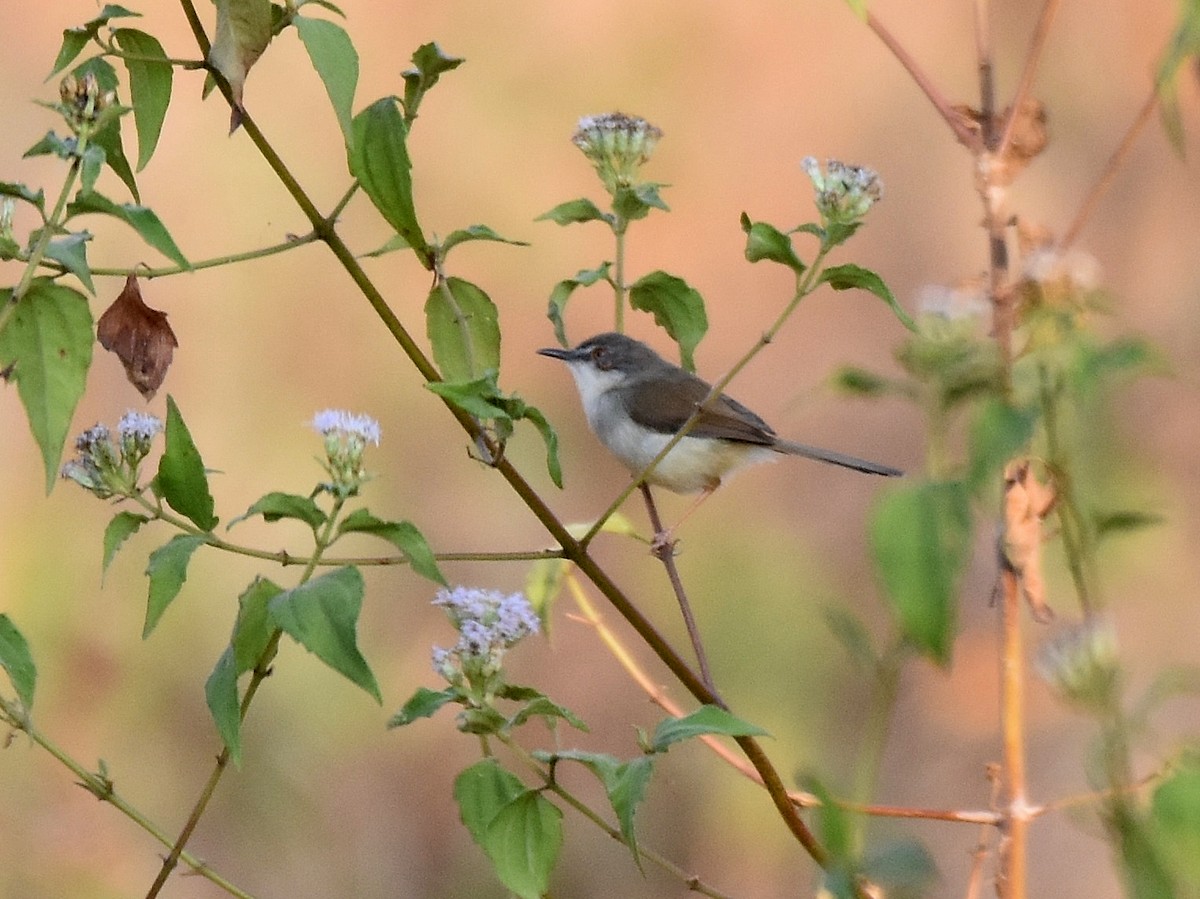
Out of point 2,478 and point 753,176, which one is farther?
point 753,176

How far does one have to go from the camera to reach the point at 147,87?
1475mm

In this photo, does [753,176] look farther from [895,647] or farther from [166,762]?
[895,647]

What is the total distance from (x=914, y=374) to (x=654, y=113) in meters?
4.39

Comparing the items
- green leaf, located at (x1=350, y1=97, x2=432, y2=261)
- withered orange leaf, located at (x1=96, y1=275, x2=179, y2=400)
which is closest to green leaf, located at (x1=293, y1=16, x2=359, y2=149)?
green leaf, located at (x1=350, y1=97, x2=432, y2=261)

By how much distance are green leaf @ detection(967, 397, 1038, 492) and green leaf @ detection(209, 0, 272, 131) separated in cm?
74

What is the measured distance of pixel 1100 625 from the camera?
3.38 ft

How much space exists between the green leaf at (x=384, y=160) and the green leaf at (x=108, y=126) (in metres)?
0.21

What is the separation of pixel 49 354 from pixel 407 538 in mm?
342

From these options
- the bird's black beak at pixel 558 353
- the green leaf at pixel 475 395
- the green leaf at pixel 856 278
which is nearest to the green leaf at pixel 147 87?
the green leaf at pixel 475 395

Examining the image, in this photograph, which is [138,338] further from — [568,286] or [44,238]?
[568,286]

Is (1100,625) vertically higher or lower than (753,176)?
lower

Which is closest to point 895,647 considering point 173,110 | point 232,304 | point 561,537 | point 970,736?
point 561,537

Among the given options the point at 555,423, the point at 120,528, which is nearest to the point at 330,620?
the point at 120,528

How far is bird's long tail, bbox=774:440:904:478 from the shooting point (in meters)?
3.19
